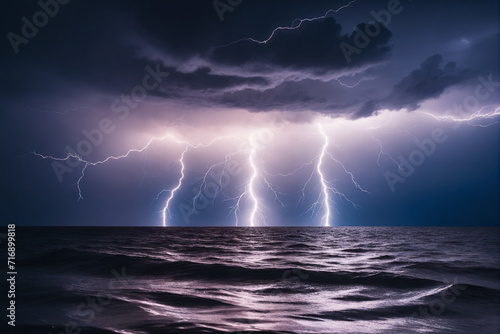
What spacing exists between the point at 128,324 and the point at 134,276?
5.59 m

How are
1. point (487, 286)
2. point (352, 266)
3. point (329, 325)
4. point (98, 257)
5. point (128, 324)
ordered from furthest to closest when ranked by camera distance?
point (98, 257), point (352, 266), point (487, 286), point (329, 325), point (128, 324)

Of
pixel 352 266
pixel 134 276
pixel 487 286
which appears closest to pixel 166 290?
→ pixel 134 276

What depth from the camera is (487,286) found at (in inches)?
353

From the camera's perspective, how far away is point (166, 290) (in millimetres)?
7738

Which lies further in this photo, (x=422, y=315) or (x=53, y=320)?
(x=422, y=315)

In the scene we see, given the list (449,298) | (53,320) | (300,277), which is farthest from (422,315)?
(53,320)

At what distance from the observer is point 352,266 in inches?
484

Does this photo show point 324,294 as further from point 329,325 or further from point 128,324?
point 128,324

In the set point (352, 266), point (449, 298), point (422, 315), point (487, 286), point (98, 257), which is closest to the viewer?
point (422, 315)

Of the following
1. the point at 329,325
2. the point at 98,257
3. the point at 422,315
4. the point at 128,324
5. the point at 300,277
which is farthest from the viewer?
the point at 98,257

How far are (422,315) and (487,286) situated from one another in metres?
4.55

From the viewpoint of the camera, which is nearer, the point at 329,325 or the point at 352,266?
the point at 329,325

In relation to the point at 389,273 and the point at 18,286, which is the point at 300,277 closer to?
the point at 389,273

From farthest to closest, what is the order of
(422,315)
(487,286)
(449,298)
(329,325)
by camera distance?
1. (487,286)
2. (449,298)
3. (422,315)
4. (329,325)
